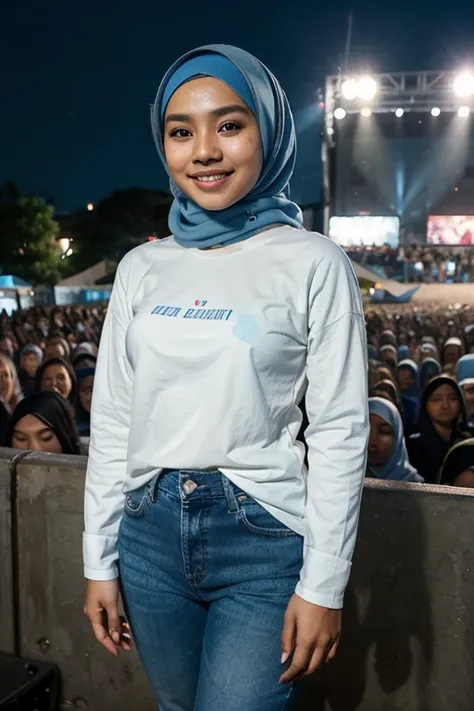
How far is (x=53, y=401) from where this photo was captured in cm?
409

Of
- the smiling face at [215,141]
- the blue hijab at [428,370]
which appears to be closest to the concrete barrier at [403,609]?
the smiling face at [215,141]

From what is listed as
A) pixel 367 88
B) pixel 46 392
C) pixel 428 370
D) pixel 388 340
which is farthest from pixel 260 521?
pixel 367 88

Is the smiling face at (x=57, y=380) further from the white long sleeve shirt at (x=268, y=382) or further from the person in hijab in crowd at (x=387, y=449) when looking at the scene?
the white long sleeve shirt at (x=268, y=382)

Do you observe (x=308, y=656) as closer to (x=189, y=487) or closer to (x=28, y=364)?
(x=189, y=487)

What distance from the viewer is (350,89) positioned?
21203mm

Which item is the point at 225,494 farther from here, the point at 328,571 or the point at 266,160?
the point at 266,160

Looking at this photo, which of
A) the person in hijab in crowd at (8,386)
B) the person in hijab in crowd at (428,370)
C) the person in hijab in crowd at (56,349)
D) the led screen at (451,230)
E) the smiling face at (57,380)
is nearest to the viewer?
the person in hijab in crowd at (8,386)

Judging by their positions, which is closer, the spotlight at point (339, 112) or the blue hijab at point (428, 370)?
the blue hijab at point (428, 370)

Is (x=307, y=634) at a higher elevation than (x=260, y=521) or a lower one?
lower

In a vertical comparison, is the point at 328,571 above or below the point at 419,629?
above

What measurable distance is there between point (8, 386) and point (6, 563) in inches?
142

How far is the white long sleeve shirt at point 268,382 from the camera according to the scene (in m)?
1.14

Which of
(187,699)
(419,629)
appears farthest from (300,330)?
(419,629)

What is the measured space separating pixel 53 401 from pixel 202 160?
3090 millimetres
